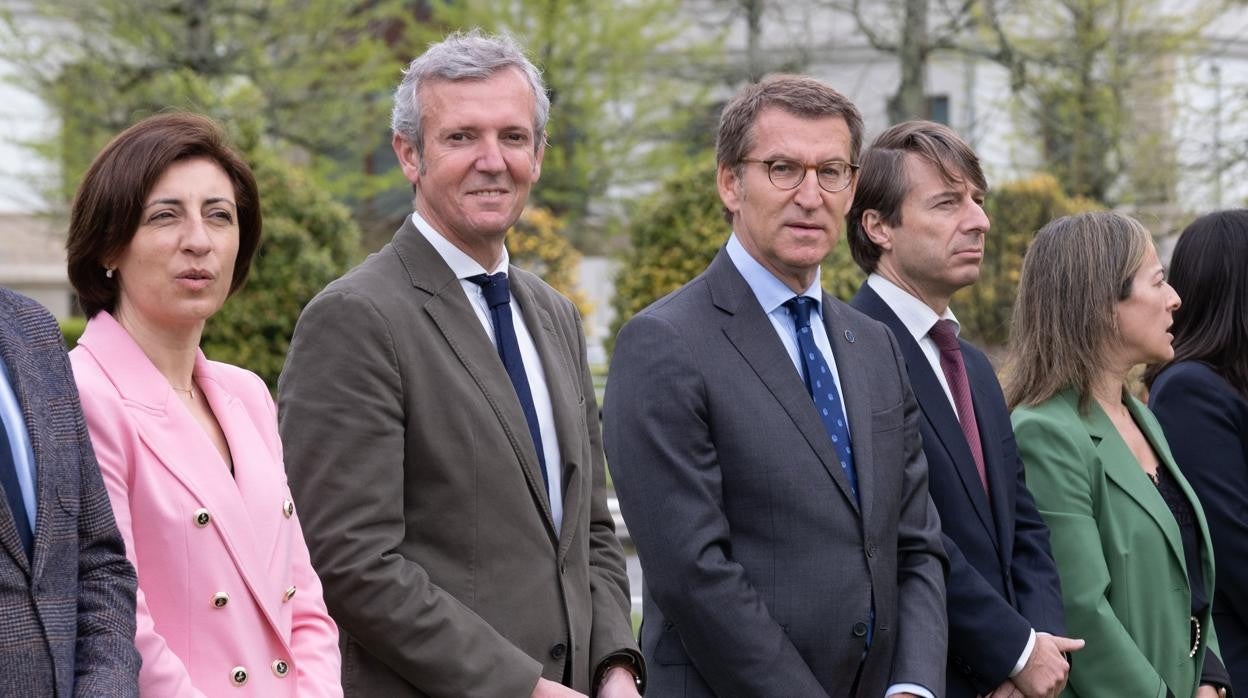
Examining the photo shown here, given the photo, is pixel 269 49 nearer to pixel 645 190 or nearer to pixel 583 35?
pixel 583 35

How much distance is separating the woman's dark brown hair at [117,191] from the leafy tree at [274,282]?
1064cm

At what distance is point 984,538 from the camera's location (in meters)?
4.38

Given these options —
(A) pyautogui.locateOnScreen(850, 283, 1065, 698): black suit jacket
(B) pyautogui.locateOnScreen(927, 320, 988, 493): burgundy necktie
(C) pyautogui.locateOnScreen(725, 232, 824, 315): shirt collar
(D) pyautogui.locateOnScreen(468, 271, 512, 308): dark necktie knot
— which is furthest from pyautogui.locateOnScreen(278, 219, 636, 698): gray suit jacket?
(B) pyautogui.locateOnScreen(927, 320, 988, 493): burgundy necktie

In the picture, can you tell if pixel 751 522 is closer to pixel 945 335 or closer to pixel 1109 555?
pixel 945 335

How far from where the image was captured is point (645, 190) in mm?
31094

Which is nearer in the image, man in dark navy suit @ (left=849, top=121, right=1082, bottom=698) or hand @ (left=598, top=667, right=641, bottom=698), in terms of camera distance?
hand @ (left=598, top=667, right=641, bottom=698)

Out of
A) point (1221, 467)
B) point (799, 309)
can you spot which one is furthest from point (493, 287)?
point (1221, 467)

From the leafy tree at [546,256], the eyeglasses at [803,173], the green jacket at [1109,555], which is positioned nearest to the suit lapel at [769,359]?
the eyeglasses at [803,173]

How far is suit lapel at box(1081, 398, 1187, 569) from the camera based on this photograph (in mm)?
4703

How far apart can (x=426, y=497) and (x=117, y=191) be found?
0.96 m

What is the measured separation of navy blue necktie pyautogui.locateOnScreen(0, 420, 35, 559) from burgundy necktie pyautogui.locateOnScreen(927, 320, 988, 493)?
107 inches

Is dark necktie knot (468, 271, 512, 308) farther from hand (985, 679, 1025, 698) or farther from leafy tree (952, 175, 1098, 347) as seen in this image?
leafy tree (952, 175, 1098, 347)

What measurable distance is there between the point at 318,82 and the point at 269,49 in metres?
1.02

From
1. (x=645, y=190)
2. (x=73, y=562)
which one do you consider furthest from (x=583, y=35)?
(x=73, y=562)
